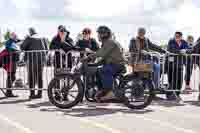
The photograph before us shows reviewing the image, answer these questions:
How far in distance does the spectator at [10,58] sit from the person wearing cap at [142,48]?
299cm

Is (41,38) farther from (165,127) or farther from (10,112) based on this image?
(165,127)

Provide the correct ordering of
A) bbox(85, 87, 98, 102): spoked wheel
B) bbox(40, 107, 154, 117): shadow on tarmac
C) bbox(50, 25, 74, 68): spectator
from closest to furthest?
bbox(40, 107, 154, 117): shadow on tarmac → bbox(85, 87, 98, 102): spoked wheel → bbox(50, 25, 74, 68): spectator

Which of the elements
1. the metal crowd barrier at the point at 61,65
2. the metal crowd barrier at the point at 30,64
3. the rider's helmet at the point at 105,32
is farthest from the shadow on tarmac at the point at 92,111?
the metal crowd barrier at the point at 30,64

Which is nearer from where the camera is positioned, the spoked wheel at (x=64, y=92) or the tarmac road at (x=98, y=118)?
the tarmac road at (x=98, y=118)

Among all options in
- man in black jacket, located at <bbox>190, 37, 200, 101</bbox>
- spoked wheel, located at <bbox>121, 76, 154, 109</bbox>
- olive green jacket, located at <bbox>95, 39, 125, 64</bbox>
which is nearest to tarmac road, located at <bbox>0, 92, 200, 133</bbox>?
spoked wheel, located at <bbox>121, 76, 154, 109</bbox>

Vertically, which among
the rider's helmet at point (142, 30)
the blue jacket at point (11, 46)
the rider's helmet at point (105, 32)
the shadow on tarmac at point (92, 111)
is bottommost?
the shadow on tarmac at point (92, 111)

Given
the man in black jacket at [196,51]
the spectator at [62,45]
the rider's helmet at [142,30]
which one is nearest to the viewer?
the rider's helmet at [142,30]

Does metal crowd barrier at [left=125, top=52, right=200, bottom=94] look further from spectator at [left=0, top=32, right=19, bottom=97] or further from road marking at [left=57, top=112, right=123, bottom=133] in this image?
road marking at [left=57, top=112, right=123, bottom=133]

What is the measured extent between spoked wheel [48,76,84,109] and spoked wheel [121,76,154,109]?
957 millimetres

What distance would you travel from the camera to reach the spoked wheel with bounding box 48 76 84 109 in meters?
10.2

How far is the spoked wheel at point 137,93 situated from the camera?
10234mm

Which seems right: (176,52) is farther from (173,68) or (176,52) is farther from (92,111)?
(92,111)

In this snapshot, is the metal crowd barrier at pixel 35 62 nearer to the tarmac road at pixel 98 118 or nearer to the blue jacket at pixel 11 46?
the blue jacket at pixel 11 46

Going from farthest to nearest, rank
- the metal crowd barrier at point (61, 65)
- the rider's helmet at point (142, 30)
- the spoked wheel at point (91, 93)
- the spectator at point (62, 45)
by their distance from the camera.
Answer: the metal crowd barrier at point (61, 65)
the spectator at point (62, 45)
the rider's helmet at point (142, 30)
the spoked wheel at point (91, 93)
